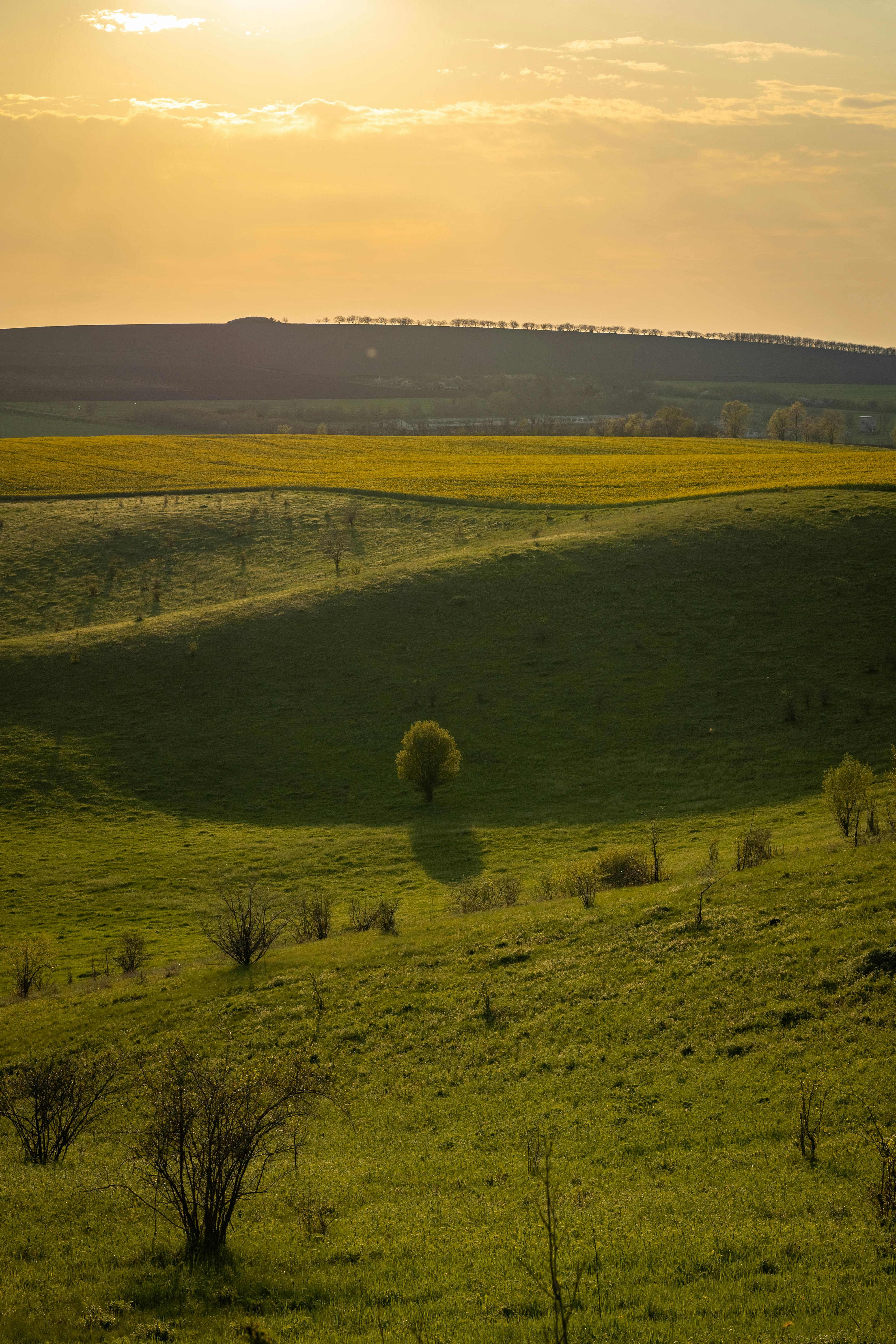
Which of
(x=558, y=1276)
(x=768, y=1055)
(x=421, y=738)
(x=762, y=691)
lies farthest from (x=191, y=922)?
Result: (x=762, y=691)

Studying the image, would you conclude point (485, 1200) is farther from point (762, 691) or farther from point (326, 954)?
point (762, 691)

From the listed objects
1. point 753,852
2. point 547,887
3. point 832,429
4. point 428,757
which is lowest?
point 547,887

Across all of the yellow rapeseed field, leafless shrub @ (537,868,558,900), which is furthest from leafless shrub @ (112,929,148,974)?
the yellow rapeseed field

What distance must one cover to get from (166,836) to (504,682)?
65.1 ft

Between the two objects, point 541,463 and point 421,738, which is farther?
point 541,463

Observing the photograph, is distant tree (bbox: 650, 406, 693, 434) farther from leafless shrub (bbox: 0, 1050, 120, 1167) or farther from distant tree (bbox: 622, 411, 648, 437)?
leafless shrub (bbox: 0, 1050, 120, 1167)

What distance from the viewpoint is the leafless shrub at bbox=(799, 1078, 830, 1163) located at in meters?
11.9

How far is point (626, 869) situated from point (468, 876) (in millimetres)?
6198

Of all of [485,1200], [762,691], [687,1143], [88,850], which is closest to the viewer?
[485,1200]

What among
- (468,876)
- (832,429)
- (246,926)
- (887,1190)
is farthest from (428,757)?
(832,429)

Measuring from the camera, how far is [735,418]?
132625 mm

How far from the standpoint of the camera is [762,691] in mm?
46094

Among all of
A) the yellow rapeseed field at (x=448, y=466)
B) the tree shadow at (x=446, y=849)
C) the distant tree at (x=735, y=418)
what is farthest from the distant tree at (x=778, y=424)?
the tree shadow at (x=446, y=849)

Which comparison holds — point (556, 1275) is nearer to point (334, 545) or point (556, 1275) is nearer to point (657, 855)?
point (657, 855)
